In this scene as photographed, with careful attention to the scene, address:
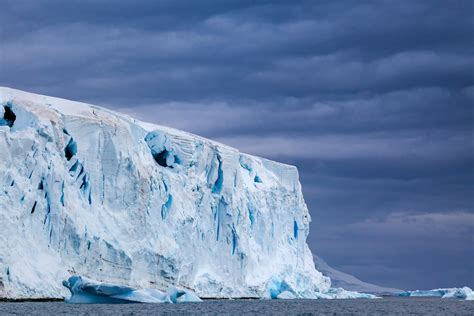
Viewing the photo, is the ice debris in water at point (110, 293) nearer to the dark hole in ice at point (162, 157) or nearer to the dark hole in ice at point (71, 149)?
the dark hole in ice at point (71, 149)

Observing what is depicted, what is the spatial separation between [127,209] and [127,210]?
0.17ft

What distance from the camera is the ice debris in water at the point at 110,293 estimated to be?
33969 millimetres

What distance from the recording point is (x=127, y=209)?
39.1 m

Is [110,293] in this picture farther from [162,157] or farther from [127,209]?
[162,157]

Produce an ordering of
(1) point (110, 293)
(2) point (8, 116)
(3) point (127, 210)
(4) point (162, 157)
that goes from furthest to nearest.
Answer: (4) point (162, 157) < (3) point (127, 210) < (2) point (8, 116) < (1) point (110, 293)

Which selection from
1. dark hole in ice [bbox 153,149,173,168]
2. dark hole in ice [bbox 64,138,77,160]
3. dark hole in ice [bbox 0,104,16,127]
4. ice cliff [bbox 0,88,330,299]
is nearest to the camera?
ice cliff [bbox 0,88,330,299]

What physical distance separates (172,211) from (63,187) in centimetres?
772

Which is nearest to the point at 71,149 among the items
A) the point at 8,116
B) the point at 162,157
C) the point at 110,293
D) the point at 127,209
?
the point at 8,116

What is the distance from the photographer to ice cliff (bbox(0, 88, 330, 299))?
3409 centimetres

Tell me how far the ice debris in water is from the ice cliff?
0.74m

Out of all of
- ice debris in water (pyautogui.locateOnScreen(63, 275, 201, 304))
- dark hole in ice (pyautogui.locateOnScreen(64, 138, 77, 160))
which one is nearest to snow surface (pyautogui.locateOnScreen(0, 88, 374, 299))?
dark hole in ice (pyautogui.locateOnScreen(64, 138, 77, 160))

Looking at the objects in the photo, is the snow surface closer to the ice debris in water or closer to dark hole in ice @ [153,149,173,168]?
dark hole in ice @ [153,149,173,168]

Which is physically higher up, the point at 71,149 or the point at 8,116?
the point at 8,116

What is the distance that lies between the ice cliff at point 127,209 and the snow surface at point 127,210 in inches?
1.9
